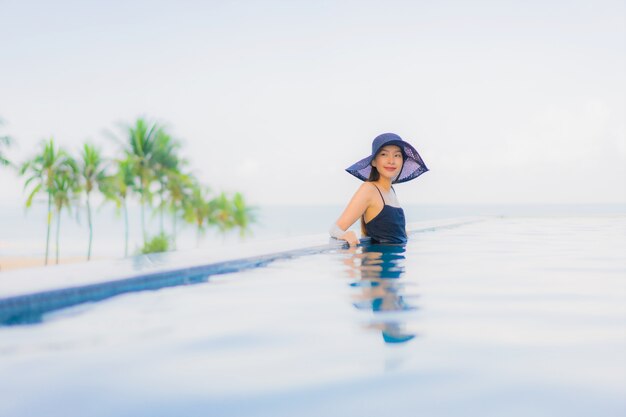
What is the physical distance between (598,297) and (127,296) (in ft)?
7.78

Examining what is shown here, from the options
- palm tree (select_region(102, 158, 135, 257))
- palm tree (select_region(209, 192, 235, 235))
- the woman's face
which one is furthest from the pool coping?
palm tree (select_region(209, 192, 235, 235))

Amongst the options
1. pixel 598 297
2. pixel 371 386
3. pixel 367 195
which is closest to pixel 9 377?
pixel 371 386

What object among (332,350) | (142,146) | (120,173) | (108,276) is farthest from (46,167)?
(332,350)

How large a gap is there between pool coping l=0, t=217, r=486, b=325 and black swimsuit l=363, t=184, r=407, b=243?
3.14 feet

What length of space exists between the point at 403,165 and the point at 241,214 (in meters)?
32.4

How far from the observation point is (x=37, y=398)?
1.63 meters

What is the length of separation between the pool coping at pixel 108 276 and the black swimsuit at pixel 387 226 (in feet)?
3.14

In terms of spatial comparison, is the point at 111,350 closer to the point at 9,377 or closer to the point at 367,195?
the point at 9,377

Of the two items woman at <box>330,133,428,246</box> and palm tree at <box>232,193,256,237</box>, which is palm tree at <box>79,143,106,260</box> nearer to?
palm tree at <box>232,193,256,237</box>

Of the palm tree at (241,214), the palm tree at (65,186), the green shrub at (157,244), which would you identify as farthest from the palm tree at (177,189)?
the palm tree at (65,186)

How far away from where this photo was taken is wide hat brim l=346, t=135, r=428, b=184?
5.29 meters

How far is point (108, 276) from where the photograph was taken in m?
3.21

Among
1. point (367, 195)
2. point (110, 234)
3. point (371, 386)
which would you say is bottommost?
point (371, 386)

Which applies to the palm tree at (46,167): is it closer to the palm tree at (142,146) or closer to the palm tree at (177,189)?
the palm tree at (142,146)
